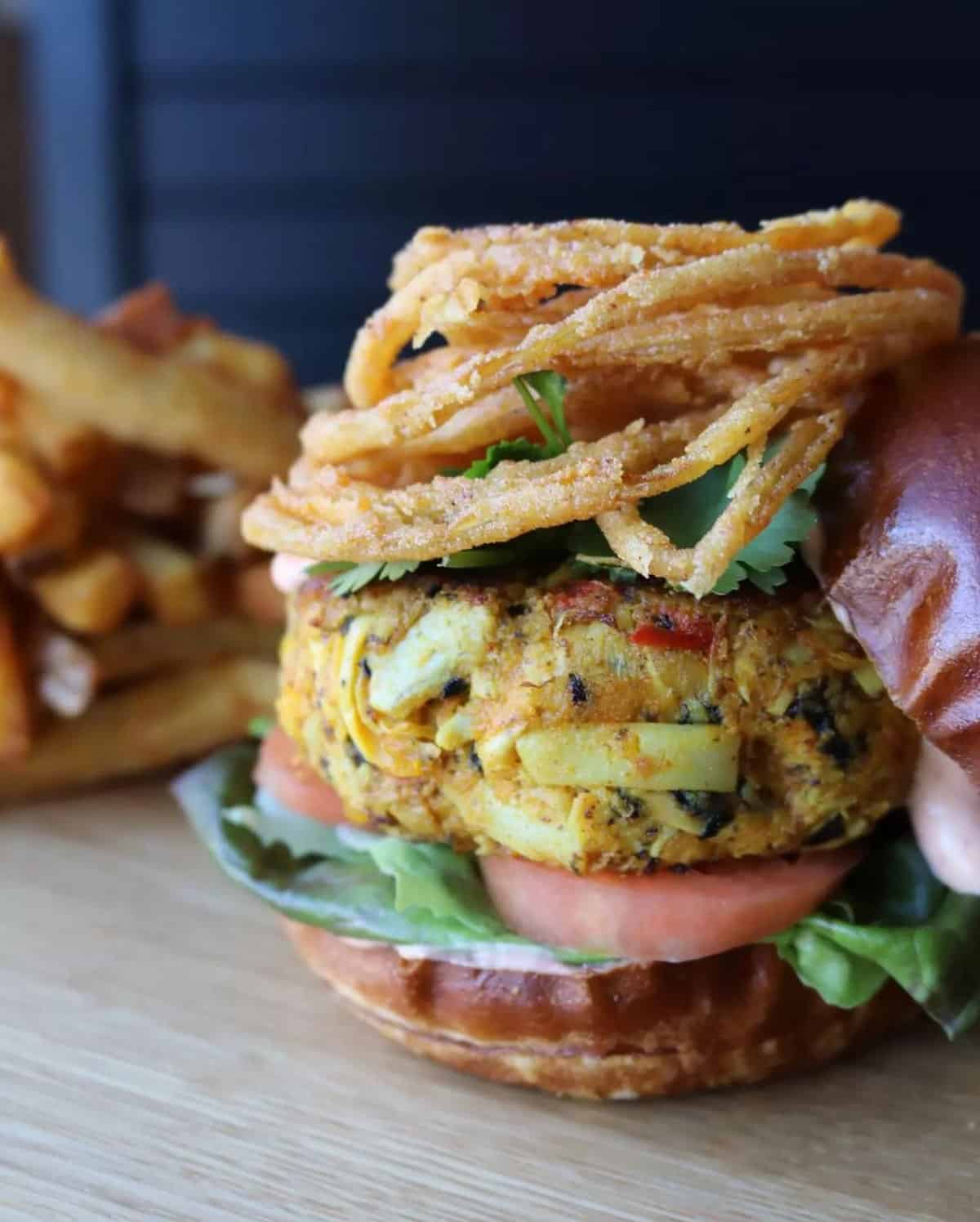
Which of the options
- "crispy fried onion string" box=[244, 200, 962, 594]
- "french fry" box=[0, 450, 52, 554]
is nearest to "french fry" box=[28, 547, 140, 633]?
"french fry" box=[0, 450, 52, 554]

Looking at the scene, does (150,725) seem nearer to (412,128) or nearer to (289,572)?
(289,572)

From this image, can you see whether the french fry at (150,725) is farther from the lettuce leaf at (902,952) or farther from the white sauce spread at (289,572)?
the lettuce leaf at (902,952)

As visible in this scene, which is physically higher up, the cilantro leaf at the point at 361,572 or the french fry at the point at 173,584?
the cilantro leaf at the point at 361,572

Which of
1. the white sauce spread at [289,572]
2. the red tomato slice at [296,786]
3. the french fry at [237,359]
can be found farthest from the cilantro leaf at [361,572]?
the french fry at [237,359]

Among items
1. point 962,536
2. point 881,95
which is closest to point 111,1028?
point 962,536

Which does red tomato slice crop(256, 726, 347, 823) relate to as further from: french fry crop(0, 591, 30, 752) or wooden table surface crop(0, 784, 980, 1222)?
french fry crop(0, 591, 30, 752)
